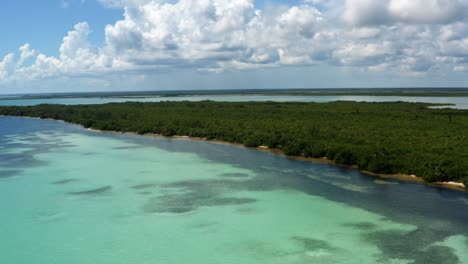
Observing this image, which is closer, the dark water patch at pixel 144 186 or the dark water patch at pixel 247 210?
the dark water patch at pixel 247 210

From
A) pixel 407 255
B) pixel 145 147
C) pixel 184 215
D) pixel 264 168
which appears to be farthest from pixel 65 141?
pixel 407 255

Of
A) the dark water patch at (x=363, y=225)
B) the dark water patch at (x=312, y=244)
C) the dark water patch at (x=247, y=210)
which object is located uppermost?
the dark water patch at (x=247, y=210)

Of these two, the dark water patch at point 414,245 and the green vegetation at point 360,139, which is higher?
the green vegetation at point 360,139

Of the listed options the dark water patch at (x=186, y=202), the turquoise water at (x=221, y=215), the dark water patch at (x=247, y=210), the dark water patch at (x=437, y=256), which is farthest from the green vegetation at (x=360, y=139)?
the dark water patch at (x=186, y=202)

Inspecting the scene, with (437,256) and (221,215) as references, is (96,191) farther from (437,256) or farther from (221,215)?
(437,256)

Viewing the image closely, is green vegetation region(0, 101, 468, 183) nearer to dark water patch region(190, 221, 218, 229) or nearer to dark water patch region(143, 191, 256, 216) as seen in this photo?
dark water patch region(143, 191, 256, 216)

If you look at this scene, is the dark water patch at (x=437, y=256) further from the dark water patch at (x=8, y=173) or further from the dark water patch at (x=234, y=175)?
the dark water patch at (x=8, y=173)

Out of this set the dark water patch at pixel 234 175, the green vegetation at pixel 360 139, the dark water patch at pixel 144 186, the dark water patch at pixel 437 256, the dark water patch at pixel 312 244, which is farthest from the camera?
the dark water patch at pixel 234 175

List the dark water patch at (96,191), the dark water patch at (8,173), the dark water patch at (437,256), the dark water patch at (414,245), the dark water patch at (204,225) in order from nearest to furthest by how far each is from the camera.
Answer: the dark water patch at (437,256) < the dark water patch at (414,245) < the dark water patch at (204,225) < the dark water patch at (96,191) < the dark water patch at (8,173)
